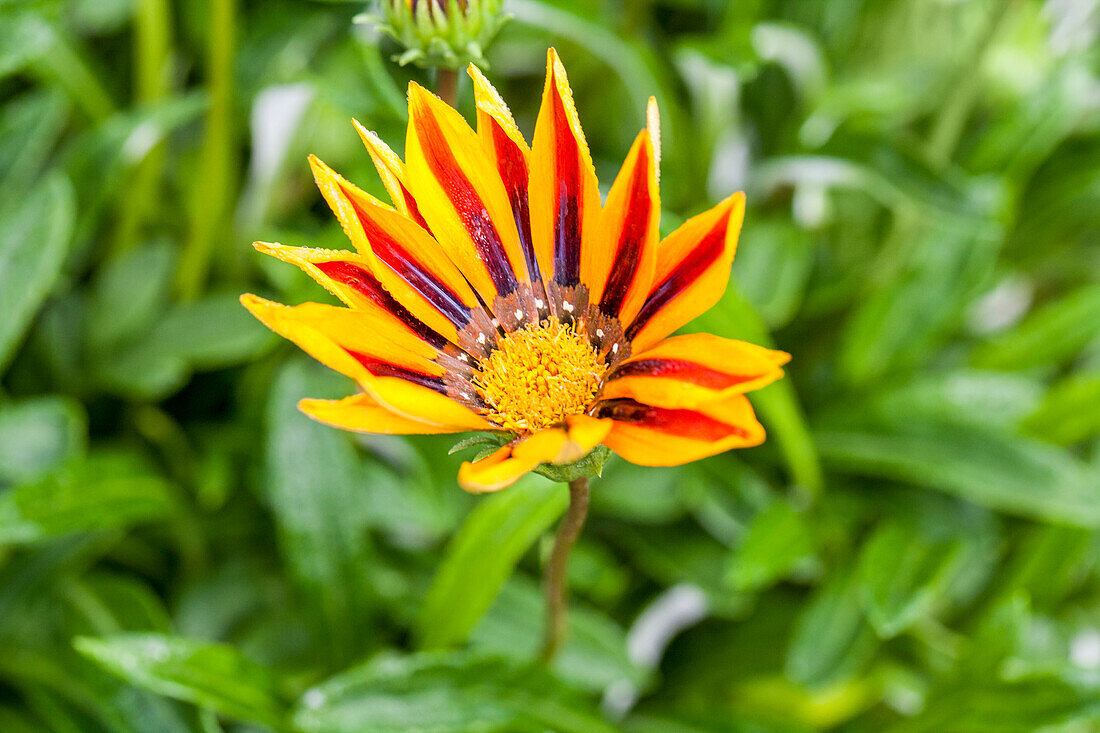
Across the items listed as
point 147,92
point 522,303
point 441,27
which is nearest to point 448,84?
point 441,27

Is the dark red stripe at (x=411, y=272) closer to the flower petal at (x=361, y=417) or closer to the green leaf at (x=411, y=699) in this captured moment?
the flower petal at (x=361, y=417)

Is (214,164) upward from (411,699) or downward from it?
upward

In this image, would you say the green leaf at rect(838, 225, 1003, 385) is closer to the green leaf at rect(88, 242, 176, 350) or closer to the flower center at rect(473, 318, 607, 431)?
the flower center at rect(473, 318, 607, 431)

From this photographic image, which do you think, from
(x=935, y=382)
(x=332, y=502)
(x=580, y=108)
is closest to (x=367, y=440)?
(x=332, y=502)

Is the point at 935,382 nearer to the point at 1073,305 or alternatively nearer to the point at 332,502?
the point at 1073,305

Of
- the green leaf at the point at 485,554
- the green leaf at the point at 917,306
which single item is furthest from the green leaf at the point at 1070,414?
the green leaf at the point at 485,554

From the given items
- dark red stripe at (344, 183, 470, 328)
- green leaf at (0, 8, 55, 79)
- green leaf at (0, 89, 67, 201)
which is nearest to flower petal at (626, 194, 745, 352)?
dark red stripe at (344, 183, 470, 328)

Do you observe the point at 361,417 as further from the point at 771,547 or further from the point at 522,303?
the point at 771,547
